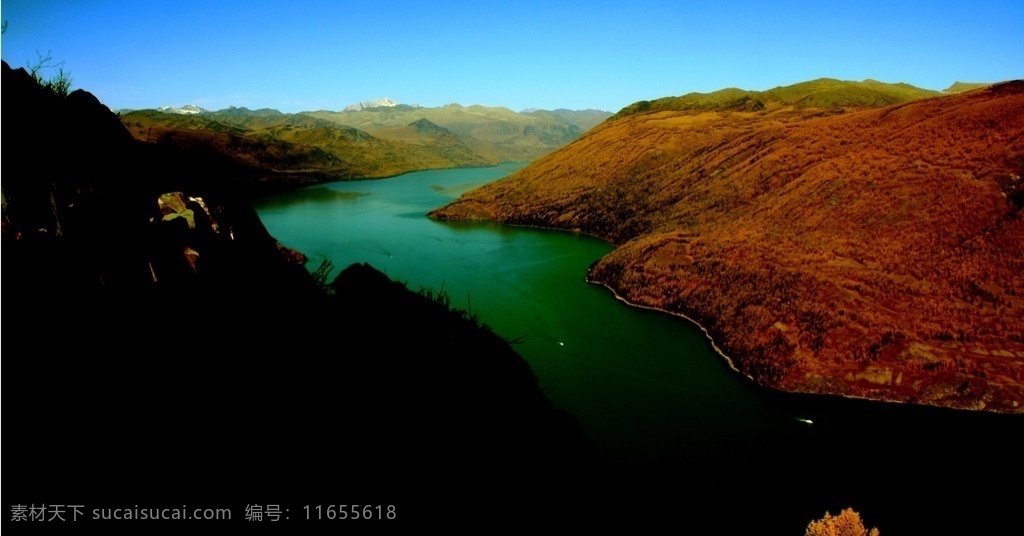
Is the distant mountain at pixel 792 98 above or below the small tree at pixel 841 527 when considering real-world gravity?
above

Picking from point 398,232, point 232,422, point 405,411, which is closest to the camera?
point 232,422

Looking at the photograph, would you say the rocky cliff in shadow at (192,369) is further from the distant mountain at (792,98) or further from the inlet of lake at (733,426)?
the distant mountain at (792,98)

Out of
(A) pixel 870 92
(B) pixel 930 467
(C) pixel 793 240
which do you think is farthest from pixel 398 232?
(A) pixel 870 92

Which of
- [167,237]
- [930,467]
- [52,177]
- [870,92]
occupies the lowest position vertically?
[930,467]

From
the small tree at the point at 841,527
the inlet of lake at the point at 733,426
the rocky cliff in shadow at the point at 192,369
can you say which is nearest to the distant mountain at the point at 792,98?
the inlet of lake at the point at 733,426

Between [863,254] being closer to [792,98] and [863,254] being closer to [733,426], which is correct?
[733,426]

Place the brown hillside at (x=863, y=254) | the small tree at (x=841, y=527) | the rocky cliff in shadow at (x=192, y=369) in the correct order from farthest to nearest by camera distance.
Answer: the brown hillside at (x=863, y=254) < the small tree at (x=841, y=527) < the rocky cliff in shadow at (x=192, y=369)

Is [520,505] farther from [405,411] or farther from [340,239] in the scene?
[340,239]
